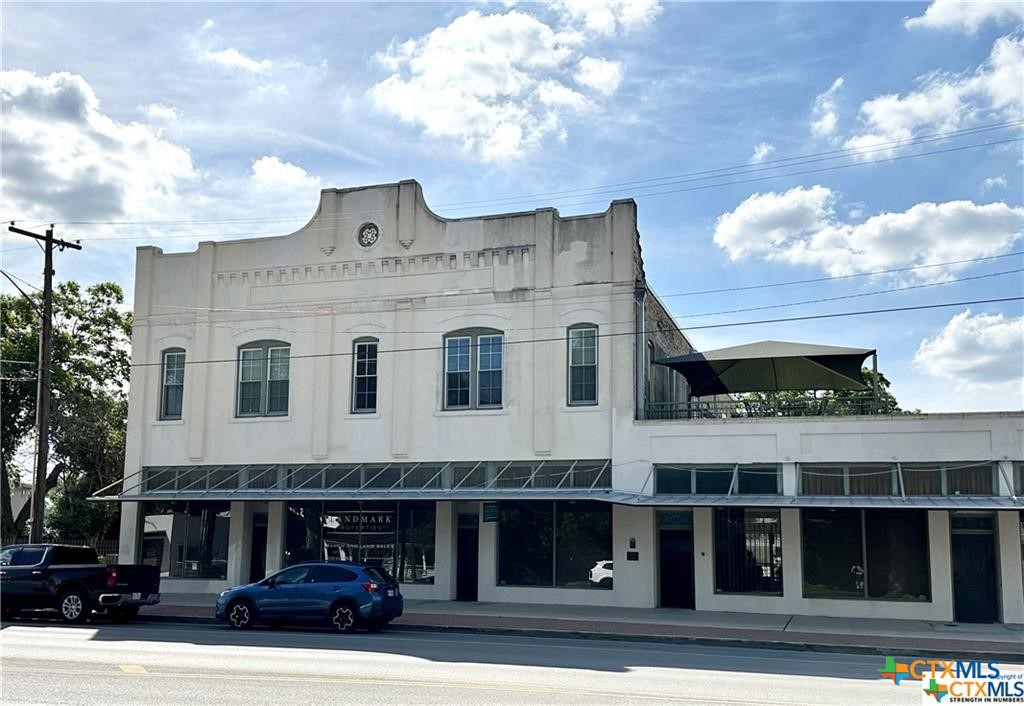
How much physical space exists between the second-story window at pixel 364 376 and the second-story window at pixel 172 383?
5.49 meters

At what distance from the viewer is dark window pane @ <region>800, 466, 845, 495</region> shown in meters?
23.1

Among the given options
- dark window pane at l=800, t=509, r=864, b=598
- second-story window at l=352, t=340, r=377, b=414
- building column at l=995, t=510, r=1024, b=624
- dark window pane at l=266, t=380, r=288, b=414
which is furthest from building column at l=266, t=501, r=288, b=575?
building column at l=995, t=510, r=1024, b=624

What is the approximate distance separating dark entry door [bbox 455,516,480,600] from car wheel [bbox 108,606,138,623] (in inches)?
309

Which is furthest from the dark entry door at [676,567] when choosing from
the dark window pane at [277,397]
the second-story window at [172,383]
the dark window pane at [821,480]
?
the second-story window at [172,383]

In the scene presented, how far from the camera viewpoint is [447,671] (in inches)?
554

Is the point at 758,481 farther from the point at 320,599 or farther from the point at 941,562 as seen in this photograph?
the point at 320,599

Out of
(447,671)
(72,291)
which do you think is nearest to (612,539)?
(447,671)

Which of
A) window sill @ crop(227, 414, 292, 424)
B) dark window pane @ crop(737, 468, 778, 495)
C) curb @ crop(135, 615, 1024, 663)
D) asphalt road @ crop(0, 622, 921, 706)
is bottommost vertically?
curb @ crop(135, 615, 1024, 663)

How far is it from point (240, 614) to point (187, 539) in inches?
366

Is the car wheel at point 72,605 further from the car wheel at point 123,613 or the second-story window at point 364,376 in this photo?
the second-story window at point 364,376

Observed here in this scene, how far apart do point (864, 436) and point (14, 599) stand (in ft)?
60.7

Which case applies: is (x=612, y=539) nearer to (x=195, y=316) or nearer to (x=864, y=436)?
(x=864, y=436)

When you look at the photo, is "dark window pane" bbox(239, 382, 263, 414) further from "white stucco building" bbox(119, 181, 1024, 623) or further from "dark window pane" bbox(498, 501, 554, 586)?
"dark window pane" bbox(498, 501, 554, 586)

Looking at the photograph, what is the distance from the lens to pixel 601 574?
24750 millimetres
